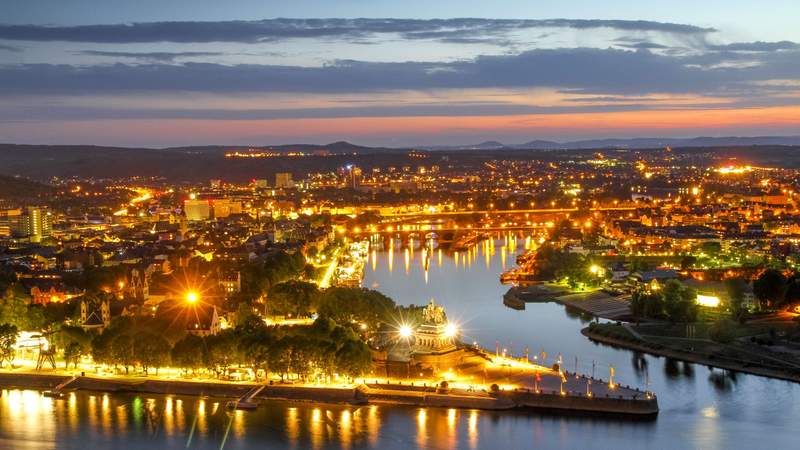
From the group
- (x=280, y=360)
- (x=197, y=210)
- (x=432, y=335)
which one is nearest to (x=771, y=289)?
(x=432, y=335)

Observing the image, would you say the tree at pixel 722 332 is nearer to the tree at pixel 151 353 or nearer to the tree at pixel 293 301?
the tree at pixel 293 301

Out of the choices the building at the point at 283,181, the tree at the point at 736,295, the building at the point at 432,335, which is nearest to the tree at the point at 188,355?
the building at the point at 432,335

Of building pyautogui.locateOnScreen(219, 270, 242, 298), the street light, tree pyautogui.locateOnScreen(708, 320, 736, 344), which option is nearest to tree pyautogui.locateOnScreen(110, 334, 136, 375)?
the street light

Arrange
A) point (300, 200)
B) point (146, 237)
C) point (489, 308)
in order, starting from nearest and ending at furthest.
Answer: point (489, 308), point (146, 237), point (300, 200)

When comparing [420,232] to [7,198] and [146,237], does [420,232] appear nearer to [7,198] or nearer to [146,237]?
[146,237]

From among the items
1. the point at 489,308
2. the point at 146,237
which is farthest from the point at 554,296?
the point at 146,237

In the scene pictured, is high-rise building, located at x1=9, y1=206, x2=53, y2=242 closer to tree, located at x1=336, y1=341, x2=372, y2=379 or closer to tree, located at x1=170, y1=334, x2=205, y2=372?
tree, located at x1=170, y1=334, x2=205, y2=372
